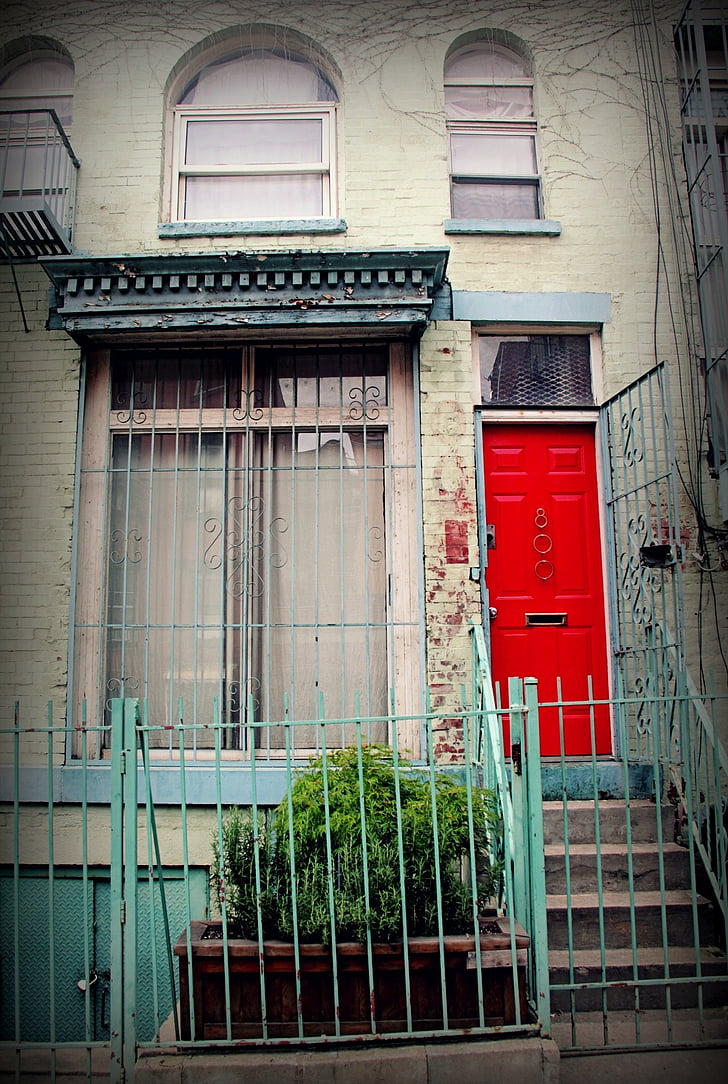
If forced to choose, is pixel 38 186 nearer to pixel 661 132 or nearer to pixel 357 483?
pixel 357 483

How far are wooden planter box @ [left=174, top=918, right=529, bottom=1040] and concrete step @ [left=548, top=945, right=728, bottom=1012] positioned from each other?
102 centimetres

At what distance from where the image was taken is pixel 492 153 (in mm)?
7457

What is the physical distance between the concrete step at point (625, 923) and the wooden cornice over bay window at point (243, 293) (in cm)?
407

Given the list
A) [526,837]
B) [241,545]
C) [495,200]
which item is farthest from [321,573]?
[495,200]

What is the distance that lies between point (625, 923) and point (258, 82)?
22.8 ft

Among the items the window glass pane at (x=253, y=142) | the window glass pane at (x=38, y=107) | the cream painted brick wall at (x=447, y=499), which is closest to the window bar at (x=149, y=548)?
the window glass pane at (x=253, y=142)

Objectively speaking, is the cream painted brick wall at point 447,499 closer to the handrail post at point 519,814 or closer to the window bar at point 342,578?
the window bar at point 342,578

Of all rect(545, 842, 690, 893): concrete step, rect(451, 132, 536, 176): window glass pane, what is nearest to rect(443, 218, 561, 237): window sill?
rect(451, 132, 536, 176): window glass pane

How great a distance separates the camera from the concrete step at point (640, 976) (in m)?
4.87

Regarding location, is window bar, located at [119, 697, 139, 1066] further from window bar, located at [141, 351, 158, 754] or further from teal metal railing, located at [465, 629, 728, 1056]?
window bar, located at [141, 351, 158, 754]

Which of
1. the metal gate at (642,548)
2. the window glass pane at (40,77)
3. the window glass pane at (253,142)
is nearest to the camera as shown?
the metal gate at (642,548)

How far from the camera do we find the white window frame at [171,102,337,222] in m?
7.33

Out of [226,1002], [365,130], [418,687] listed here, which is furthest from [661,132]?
[226,1002]

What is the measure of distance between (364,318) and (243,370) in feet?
3.52
